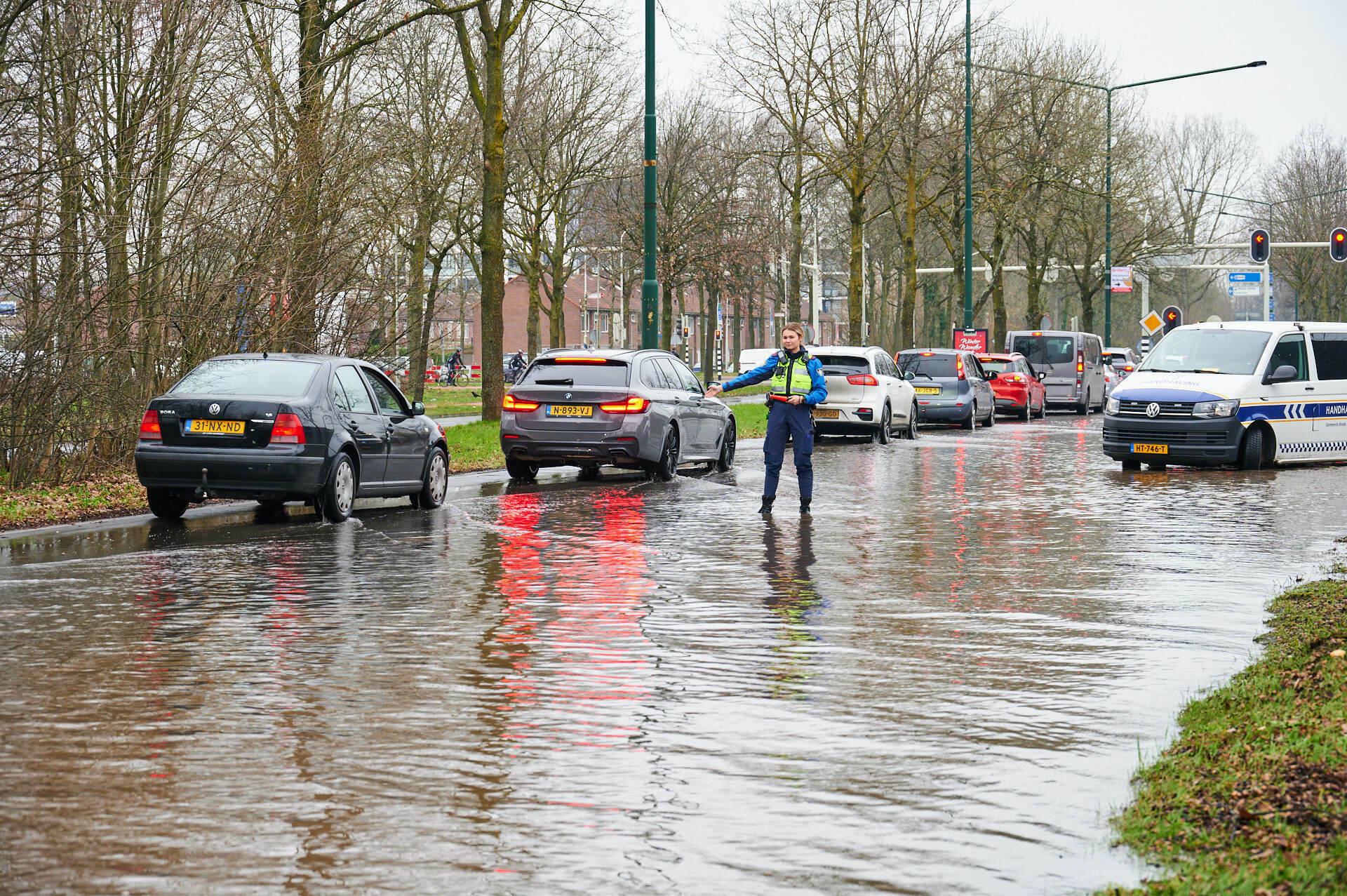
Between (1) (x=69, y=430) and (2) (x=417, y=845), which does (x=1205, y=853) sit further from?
(1) (x=69, y=430)

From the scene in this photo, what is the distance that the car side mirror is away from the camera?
73.0 feet

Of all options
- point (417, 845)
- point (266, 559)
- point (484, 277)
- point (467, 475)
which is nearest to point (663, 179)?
point (484, 277)

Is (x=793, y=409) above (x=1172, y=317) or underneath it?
underneath

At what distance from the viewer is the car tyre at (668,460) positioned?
20297mm

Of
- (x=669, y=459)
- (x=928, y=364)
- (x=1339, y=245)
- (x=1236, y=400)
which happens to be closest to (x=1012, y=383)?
(x=928, y=364)

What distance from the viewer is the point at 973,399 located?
36.5 meters

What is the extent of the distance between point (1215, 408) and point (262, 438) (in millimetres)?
12827

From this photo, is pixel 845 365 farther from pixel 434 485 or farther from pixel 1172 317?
pixel 1172 317

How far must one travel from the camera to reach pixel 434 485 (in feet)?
56.1

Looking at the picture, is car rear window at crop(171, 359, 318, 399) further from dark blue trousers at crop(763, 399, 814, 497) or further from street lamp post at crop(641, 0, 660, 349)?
street lamp post at crop(641, 0, 660, 349)

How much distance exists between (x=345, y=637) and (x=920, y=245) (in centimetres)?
7732

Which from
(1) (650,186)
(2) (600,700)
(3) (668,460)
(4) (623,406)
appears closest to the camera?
(2) (600,700)

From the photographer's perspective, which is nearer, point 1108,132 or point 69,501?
point 69,501

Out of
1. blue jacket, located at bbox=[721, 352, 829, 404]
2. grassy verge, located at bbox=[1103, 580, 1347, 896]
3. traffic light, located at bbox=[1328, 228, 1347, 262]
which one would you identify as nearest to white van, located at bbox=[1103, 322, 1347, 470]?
blue jacket, located at bbox=[721, 352, 829, 404]
